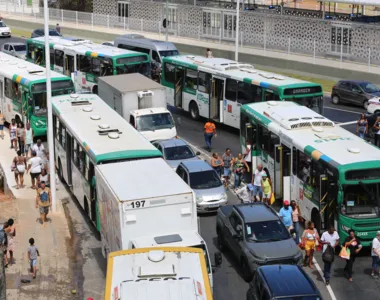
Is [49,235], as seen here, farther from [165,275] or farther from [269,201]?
[165,275]

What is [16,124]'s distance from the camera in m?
37.2

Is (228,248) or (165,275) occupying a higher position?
(165,275)

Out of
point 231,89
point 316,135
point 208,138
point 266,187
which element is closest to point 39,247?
point 266,187

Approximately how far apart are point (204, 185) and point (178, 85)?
15.3 metres

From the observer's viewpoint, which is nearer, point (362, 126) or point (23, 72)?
point (362, 126)

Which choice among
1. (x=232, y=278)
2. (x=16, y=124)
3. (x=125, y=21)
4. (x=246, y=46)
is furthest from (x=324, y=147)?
(x=125, y=21)

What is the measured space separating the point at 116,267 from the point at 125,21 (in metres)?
54.3

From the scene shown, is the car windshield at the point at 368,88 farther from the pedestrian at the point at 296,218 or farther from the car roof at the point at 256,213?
the car roof at the point at 256,213

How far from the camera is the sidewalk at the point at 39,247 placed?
20812 mm

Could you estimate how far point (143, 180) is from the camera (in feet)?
68.1

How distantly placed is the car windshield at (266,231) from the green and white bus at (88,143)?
Answer: 12.4 feet

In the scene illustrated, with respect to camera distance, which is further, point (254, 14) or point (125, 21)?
point (125, 21)

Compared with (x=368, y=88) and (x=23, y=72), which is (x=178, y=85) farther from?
(x=368, y=88)

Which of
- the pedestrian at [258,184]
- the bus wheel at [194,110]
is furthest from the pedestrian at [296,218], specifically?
the bus wheel at [194,110]
